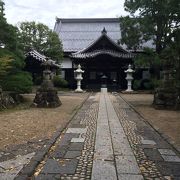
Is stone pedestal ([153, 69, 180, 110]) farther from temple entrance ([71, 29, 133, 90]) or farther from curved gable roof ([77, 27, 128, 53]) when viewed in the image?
curved gable roof ([77, 27, 128, 53])

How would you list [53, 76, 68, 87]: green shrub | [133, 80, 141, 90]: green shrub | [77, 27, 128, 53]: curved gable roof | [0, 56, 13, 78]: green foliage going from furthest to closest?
[77, 27, 128, 53]: curved gable roof < [53, 76, 68, 87]: green shrub < [133, 80, 141, 90]: green shrub < [0, 56, 13, 78]: green foliage

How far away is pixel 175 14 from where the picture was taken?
748 inches

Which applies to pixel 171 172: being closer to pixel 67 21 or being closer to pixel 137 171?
pixel 137 171

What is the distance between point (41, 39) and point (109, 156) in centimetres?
3240

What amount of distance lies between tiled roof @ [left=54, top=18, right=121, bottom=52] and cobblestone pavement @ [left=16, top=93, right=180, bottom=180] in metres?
32.6

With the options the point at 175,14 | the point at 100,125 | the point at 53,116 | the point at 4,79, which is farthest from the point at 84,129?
the point at 175,14

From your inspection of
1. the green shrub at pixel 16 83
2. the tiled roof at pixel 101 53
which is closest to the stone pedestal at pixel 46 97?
the green shrub at pixel 16 83

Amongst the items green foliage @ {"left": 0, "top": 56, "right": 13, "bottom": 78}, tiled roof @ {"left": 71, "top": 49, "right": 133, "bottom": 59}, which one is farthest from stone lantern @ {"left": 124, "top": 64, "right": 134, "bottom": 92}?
green foliage @ {"left": 0, "top": 56, "right": 13, "bottom": 78}

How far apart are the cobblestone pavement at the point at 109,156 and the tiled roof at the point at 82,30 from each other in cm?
3262

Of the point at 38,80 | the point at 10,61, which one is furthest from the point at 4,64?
the point at 38,80

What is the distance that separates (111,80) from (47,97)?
72.3ft

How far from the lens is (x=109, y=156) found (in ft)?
23.6

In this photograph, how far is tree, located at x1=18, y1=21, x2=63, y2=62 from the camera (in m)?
37.4

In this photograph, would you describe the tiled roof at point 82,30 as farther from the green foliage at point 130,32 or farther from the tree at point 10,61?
the tree at point 10,61
